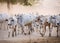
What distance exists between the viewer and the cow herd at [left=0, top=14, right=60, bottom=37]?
1803 millimetres

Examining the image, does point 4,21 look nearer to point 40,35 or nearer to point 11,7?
point 11,7

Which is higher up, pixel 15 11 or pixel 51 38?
pixel 15 11

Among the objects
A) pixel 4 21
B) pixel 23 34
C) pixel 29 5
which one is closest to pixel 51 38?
pixel 23 34

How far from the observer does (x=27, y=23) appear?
1.81 metres

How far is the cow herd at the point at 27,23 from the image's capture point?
1.80 metres

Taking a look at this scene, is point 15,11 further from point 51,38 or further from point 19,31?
point 51,38

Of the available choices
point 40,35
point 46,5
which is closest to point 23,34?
point 40,35

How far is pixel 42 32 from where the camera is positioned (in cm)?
180

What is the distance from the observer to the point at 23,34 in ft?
5.89

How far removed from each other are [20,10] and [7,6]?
0.18 metres

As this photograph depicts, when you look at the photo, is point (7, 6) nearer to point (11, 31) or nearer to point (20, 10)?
point (20, 10)

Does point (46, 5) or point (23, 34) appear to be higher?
point (46, 5)

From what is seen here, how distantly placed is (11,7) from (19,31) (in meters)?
0.33

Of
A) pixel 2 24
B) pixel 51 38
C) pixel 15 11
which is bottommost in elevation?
pixel 51 38
